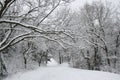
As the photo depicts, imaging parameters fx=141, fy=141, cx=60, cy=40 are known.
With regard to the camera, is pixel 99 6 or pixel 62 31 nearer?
pixel 62 31

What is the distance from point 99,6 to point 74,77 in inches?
744

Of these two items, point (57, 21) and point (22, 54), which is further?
point (22, 54)

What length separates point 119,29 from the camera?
73.9 feet

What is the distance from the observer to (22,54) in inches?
783

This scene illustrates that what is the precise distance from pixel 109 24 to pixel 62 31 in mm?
16883

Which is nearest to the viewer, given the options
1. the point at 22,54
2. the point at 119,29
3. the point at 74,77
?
the point at 74,77

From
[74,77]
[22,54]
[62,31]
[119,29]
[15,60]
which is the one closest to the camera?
[74,77]

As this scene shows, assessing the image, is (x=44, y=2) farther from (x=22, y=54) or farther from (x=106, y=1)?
(x=106, y=1)

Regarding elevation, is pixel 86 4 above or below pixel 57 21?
above

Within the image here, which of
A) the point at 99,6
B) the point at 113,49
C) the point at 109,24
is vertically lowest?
the point at 113,49

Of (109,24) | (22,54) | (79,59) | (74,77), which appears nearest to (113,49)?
(109,24)

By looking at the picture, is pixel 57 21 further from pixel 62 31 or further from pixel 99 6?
pixel 99 6

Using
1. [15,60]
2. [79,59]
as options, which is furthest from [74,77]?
[79,59]

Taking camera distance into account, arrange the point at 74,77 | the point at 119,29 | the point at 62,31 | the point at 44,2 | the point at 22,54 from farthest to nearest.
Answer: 1. the point at 119,29
2. the point at 22,54
3. the point at 44,2
4. the point at 62,31
5. the point at 74,77
